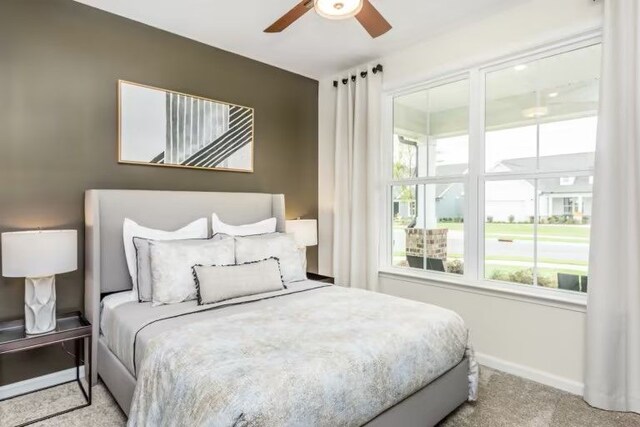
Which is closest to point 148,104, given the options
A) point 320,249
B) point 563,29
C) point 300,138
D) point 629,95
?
point 300,138

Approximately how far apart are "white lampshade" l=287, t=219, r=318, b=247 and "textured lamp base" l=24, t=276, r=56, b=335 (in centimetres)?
198

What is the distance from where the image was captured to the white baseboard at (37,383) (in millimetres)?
2424

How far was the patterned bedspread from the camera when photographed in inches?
51.6

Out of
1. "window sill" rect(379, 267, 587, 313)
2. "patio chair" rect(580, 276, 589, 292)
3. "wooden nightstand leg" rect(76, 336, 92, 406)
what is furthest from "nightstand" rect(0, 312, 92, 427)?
"patio chair" rect(580, 276, 589, 292)

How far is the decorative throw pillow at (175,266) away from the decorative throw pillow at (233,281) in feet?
0.25

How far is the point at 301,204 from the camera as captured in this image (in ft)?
13.9

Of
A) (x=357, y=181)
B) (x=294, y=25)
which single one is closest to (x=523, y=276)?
(x=357, y=181)

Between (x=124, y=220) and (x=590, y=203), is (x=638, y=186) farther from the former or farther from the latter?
(x=124, y=220)

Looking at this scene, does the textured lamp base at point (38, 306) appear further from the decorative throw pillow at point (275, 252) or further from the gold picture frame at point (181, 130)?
the decorative throw pillow at point (275, 252)

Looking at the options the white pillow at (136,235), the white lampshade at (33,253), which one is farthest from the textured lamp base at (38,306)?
the white pillow at (136,235)

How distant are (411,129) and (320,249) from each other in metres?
1.73

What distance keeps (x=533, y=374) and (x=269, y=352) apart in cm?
220

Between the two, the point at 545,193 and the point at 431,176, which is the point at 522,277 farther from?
the point at 431,176

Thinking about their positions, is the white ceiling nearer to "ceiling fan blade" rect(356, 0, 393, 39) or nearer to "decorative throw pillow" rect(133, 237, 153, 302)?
"ceiling fan blade" rect(356, 0, 393, 39)
